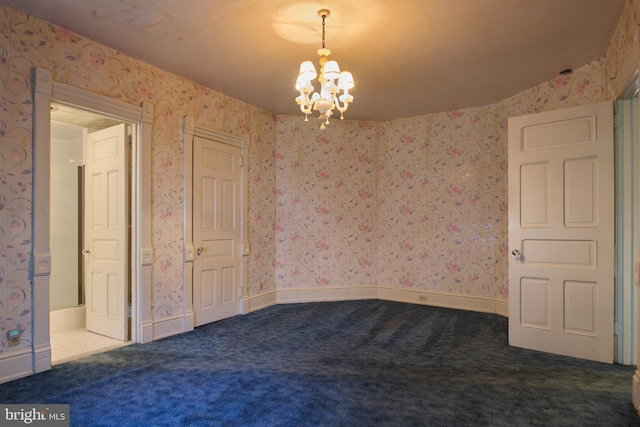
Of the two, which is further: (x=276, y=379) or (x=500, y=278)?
(x=500, y=278)

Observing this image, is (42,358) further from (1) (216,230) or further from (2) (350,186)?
(2) (350,186)

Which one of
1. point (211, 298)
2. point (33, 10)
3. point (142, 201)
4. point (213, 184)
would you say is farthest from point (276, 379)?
point (33, 10)

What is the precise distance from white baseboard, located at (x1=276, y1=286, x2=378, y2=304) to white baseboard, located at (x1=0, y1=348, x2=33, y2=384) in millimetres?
3157

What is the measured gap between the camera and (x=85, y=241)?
427 cm

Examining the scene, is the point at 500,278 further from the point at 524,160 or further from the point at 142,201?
the point at 142,201

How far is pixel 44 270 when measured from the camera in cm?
298

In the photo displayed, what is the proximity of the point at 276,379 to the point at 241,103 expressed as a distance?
3608 millimetres

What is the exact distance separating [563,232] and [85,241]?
509 cm

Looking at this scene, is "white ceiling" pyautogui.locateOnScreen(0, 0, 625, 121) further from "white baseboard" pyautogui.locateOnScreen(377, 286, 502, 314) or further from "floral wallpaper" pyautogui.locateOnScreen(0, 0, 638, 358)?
"white baseboard" pyautogui.locateOnScreen(377, 286, 502, 314)

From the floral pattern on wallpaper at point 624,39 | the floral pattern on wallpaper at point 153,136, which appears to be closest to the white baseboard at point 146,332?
the floral pattern on wallpaper at point 153,136

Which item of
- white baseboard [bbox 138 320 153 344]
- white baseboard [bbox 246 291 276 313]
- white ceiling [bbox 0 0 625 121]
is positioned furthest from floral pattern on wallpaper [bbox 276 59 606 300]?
white baseboard [bbox 138 320 153 344]

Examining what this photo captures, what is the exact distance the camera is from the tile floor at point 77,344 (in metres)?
3.37

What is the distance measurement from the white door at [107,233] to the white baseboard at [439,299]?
12.4 feet

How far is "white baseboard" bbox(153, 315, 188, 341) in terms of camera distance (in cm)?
383
